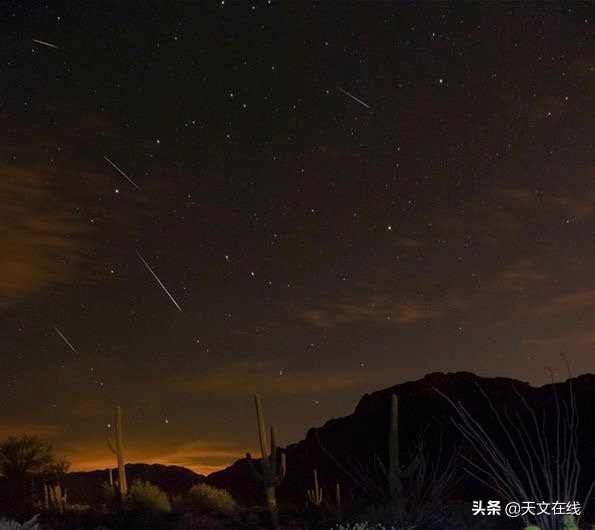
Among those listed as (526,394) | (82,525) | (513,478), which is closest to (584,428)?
(526,394)

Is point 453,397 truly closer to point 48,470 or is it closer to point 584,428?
point 584,428

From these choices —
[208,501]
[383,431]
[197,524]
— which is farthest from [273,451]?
[383,431]

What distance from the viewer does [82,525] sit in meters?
19.0

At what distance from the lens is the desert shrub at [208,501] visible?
26.1m

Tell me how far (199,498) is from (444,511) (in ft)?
40.4

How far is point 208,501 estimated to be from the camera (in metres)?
26.6

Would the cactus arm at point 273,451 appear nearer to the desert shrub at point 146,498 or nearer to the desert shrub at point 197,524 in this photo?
the desert shrub at point 197,524

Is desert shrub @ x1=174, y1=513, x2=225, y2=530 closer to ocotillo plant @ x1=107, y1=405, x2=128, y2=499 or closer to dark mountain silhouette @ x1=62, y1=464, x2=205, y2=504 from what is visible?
ocotillo plant @ x1=107, y1=405, x2=128, y2=499

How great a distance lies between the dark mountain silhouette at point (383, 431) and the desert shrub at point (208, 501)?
1234 cm

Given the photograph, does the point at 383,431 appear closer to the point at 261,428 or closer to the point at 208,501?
the point at 208,501

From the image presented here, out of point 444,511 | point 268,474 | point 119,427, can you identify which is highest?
point 119,427

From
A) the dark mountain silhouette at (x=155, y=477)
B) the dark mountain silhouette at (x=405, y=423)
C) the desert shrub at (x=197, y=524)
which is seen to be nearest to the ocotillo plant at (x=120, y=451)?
the desert shrub at (x=197, y=524)

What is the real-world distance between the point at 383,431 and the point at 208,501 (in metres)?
23.9

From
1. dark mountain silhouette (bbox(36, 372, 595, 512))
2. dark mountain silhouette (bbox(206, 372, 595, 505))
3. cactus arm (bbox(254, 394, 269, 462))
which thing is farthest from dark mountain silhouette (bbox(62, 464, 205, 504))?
cactus arm (bbox(254, 394, 269, 462))
